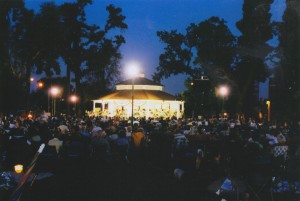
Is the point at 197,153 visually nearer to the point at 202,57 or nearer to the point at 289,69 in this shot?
the point at 289,69

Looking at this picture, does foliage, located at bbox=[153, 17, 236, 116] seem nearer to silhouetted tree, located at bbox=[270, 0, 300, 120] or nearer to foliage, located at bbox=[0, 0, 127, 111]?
foliage, located at bbox=[0, 0, 127, 111]

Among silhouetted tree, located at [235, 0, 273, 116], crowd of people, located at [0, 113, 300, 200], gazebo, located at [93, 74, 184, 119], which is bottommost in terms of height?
crowd of people, located at [0, 113, 300, 200]

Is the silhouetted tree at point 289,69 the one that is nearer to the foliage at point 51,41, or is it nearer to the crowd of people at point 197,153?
the crowd of people at point 197,153

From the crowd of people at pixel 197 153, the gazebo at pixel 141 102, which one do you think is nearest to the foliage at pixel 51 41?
the gazebo at pixel 141 102

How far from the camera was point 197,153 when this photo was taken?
12828 millimetres

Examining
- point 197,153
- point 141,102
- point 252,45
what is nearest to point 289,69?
point 197,153

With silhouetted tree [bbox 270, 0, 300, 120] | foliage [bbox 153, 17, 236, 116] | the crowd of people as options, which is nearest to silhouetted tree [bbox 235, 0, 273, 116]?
foliage [bbox 153, 17, 236, 116]

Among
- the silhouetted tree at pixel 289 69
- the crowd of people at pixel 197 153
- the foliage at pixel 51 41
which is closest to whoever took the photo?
the crowd of people at pixel 197 153

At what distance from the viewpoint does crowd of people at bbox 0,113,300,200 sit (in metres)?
8.70

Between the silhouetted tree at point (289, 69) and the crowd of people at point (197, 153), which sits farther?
the silhouetted tree at point (289, 69)

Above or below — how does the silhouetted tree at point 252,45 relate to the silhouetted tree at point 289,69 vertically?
above

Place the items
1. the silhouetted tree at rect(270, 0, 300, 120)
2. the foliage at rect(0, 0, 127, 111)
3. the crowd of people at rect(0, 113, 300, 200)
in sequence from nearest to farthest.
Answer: the crowd of people at rect(0, 113, 300, 200) → the silhouetted tree at rect(270, 0, 300, 120) → the foliage at rect(0, 0, 127, 111)

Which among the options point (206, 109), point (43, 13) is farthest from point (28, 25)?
point (206, 109)

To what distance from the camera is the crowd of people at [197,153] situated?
8.70m
